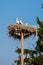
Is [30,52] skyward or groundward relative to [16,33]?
groundward

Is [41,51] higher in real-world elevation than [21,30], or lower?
lower

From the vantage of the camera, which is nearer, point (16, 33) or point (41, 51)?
point (16, 33)

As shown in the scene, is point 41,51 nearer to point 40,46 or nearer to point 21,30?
point 40,46

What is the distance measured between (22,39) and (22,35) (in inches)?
12.3

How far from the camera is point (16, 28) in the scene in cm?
2625

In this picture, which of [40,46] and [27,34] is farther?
[40,46]

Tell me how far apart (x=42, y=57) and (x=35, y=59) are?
1.19 meters

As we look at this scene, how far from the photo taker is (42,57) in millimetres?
33438

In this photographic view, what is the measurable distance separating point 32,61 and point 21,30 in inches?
340

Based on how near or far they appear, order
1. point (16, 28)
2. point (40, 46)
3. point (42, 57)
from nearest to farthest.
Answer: point (16, 28), point (42, 57), point (40, 46)

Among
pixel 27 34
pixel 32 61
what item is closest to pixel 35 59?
pixel 32 61

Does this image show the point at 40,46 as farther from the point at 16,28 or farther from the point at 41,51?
the point at 16,28

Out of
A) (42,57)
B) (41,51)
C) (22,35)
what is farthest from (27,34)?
(41,51)

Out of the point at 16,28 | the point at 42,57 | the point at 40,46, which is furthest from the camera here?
the point at 40,46
